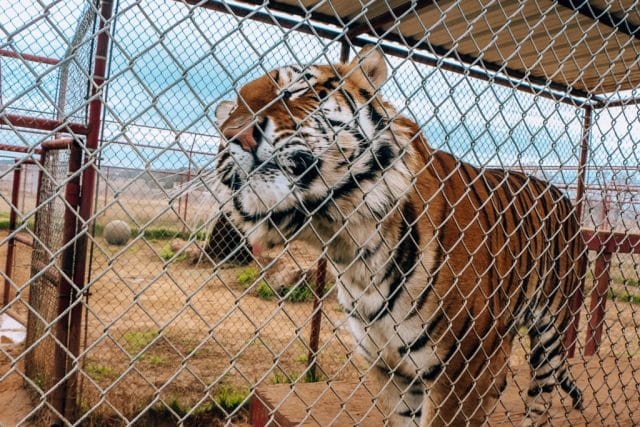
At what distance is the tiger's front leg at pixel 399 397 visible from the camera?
2.01 metres

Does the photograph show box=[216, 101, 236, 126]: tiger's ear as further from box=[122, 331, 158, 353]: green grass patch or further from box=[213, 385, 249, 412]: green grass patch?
box=[122, 331, 158, 353]: green grass patch

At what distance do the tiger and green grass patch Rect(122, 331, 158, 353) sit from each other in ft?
11.2

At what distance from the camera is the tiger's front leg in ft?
6.61

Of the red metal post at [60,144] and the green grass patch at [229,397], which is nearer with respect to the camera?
the red metal post at [60,144]

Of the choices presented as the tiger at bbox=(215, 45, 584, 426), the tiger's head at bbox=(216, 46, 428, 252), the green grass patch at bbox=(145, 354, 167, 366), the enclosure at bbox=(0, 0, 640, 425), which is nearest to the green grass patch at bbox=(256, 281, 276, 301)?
the enclosure at bbox=(0, 0, 640, 425)

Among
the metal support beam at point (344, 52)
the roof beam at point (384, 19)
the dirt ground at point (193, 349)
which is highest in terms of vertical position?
the roof beam at point (384, 19)

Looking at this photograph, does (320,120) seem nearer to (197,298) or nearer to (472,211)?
(472,211)

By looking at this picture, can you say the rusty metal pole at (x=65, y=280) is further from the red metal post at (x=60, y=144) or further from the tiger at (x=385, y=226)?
the tiger at (x=385, y=226)

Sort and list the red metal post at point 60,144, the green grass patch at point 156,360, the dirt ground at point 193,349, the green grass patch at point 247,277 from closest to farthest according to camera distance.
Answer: the red metal post at point 60,144
the dirt ground at point 193,349
the green grass patch at point 156,360
the green grass patch at point 247,277

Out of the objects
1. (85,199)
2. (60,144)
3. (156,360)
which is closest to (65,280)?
(85,199)

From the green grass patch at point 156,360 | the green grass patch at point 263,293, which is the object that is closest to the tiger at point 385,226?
the green grass patch at point 156,360

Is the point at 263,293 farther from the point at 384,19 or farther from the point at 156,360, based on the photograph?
the point at 384,19

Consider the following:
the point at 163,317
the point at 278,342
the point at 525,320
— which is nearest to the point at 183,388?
the point at 278,342

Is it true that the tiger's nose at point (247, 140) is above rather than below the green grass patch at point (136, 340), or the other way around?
above
